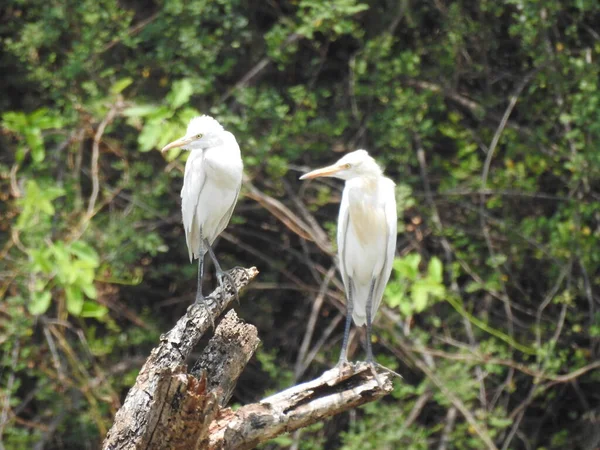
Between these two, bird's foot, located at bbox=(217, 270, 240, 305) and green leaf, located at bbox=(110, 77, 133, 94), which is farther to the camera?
green leaf, located at bbox=(110, 77, 133, 94)

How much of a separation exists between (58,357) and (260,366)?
94 cm

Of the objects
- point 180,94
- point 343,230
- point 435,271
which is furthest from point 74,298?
point 435,271

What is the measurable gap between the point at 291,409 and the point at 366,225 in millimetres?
1068

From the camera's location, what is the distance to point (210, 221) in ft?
12.2

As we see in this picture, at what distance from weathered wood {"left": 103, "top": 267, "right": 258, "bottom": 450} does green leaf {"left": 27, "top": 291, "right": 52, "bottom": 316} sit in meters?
1.58

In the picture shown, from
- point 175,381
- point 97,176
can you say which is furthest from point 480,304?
→ point 175,381

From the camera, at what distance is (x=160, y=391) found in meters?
2.53

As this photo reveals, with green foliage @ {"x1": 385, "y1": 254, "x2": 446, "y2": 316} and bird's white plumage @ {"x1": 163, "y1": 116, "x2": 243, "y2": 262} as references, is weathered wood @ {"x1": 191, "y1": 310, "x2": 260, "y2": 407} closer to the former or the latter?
bird's white plumage @ {"x1": 163, "y1": 116, "x2": 243, "y2": 262}

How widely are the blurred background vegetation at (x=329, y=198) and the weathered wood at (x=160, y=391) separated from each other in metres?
1.64

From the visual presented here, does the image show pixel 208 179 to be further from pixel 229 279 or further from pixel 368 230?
pixel 368 230

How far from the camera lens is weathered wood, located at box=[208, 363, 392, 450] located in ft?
9.03

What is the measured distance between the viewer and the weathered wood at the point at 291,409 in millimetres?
2752

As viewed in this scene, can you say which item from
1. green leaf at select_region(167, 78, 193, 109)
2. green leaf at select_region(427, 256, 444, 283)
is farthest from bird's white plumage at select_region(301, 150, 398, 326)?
green leaf at select_region(167, 78, 193, 109)

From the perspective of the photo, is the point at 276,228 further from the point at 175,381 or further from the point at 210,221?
the point at 175,381
